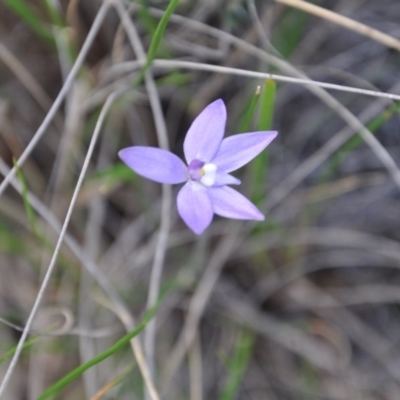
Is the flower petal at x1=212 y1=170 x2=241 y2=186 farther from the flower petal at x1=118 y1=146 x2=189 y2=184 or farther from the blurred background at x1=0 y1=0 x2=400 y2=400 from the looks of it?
the blurred background at x1=0 y1=0 x2=400 y2=400

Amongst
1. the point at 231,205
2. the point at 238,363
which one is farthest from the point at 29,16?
the point at 238,363

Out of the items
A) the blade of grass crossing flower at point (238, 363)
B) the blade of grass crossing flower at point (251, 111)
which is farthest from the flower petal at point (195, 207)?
the blade of grass crossing flower at point (238, 363)

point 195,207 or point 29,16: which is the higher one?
point 29,16

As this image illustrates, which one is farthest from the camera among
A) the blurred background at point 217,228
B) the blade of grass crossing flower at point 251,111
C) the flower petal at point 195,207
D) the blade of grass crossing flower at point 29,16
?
the blurred background at point 217,228

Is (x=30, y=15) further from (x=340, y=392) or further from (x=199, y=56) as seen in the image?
(x=340, y=392)

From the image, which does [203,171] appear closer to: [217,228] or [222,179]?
[222,179]

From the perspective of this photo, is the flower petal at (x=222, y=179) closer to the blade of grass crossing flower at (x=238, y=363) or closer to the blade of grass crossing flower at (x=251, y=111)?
the blade of grass crossing flower at (x=251, y=111)

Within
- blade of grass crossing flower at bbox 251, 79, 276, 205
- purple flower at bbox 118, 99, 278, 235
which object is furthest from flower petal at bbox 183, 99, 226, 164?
blade of grass crossing flower at bbox 251, 79, 276, 205
